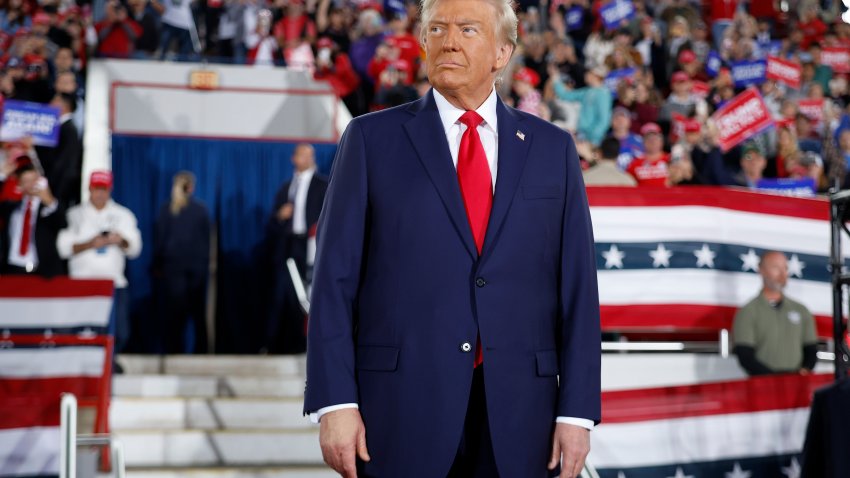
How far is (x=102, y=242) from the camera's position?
958cm

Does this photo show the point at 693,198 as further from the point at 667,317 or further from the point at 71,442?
the point at 71,442

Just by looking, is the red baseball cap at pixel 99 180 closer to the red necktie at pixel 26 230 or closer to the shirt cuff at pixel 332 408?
the red necktie at pixel 26 230

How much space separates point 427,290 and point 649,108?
10.9m

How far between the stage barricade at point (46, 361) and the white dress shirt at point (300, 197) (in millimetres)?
3218

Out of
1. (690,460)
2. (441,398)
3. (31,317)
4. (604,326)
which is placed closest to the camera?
(441,398)

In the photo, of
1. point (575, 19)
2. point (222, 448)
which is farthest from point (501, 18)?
point (575, 19)

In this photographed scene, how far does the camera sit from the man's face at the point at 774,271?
336 inches

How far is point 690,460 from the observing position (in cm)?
627

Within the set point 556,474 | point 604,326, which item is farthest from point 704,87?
point 556,474

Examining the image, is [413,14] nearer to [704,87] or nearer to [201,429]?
[704,87]

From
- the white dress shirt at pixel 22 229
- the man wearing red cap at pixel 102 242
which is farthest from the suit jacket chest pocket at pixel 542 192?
the white dress shirt at pixel 22 229

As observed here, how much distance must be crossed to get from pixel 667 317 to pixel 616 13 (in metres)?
8.58

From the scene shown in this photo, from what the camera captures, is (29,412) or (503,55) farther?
(29,412)

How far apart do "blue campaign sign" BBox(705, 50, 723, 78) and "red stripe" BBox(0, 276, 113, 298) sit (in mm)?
9997
